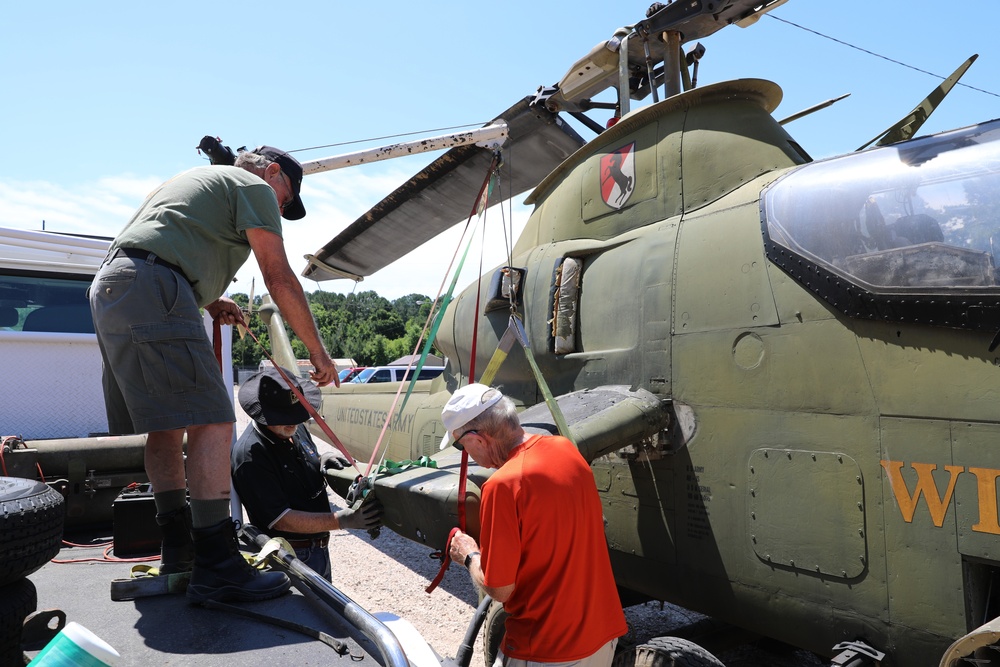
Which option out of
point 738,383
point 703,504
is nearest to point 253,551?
point 703,504

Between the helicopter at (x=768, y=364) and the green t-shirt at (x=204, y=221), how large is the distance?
1.36 m

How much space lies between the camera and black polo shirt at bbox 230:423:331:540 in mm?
3410

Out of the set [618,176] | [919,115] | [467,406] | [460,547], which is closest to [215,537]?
[460,547]

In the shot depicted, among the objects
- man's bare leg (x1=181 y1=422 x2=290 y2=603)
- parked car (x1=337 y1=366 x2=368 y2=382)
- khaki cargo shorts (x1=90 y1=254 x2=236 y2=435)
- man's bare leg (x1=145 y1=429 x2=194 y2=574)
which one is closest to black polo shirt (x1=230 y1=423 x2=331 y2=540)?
man's bare leg (x1=145 y1=429 x2=194 y2=574)

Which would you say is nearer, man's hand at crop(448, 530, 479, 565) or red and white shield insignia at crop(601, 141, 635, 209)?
man's hand at crop(448, 530, 479, 565)

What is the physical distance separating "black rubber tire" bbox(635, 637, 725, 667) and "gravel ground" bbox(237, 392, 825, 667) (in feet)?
1.31

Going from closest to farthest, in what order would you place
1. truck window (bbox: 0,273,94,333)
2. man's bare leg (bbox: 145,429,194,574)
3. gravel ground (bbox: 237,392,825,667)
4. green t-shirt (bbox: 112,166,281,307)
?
green t-shirt (bbox: 112,166,281,307)
man's bare leg (bbox: 145,429,194,574)
truck window (bbox: 0,273,94,333)
gravel ground (bbox: 237,392,825,667)

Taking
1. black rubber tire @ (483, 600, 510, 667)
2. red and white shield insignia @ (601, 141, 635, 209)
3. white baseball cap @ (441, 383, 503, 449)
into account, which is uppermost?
red and white shield insignia @ (601, 141, 635, 209)

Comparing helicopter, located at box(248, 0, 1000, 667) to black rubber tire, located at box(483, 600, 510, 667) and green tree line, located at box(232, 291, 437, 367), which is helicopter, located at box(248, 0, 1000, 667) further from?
green tree line, located at box(232, 291, 437, 367)

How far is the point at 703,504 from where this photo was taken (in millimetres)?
3311

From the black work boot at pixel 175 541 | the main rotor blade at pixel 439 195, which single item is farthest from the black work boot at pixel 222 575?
the main rotor blade at pixel 439 195

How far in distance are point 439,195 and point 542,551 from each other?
5.13 meters

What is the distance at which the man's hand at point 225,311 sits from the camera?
317 centimetres

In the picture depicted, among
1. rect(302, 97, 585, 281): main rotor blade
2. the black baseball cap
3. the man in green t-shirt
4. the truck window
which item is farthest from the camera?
rect(302, 97, 585, 281): main rotor blade
